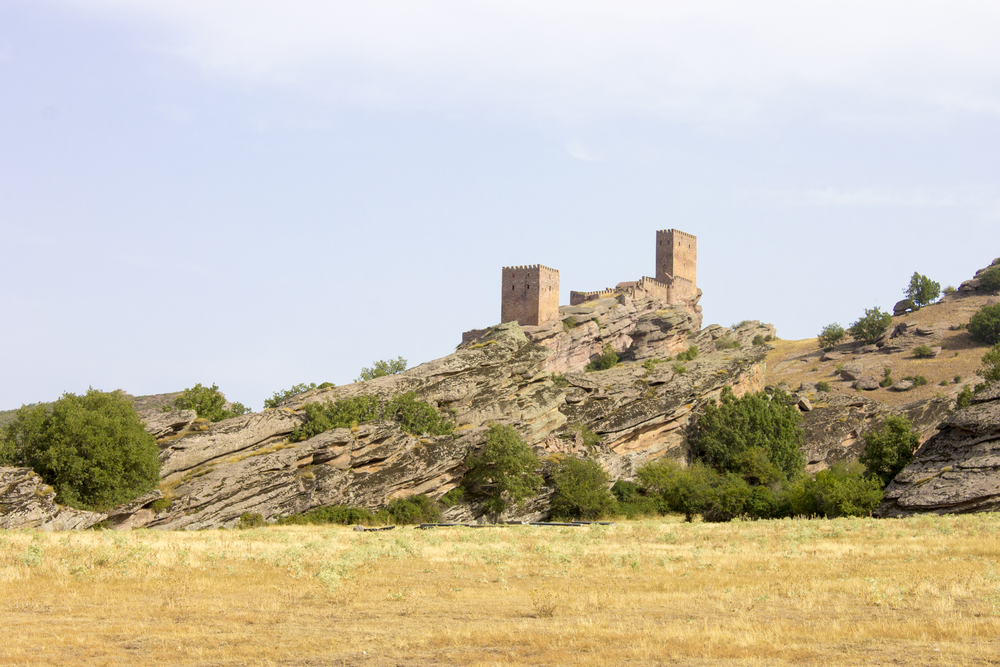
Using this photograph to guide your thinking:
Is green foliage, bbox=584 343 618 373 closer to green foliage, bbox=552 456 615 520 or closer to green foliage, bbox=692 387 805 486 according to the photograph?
green foliage, bbox=692 387 805 486

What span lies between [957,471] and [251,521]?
128 feet

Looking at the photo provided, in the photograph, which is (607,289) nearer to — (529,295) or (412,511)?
(529,295)

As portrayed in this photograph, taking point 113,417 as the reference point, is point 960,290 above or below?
above

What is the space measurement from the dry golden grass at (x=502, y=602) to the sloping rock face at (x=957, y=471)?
14.2m

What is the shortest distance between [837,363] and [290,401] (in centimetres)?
8102

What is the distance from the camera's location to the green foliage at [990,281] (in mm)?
132750

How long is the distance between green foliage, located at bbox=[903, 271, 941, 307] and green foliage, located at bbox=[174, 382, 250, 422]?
104560 mm

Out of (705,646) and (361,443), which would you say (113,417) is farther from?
(705,646)

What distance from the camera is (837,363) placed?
120250 mm

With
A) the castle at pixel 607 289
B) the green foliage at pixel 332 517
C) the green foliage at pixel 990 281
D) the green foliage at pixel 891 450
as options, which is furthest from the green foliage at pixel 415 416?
the green foliage at pixel 990 281

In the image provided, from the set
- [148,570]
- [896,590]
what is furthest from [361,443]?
[896,590]

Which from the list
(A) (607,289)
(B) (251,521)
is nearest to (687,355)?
(A) (607,289)

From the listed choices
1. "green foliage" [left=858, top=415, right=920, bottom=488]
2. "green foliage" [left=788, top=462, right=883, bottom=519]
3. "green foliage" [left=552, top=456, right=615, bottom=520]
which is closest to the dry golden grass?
"green foliage" [left=788, top=462, right=883, bottom=519]

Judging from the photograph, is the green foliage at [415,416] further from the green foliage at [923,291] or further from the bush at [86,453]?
the green foliage at [923,291]
